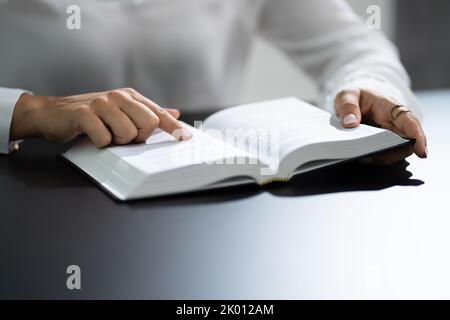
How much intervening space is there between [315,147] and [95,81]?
929mm

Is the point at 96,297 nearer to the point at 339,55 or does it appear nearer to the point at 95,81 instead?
the point at 95,81

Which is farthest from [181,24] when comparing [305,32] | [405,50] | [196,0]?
[405,50]

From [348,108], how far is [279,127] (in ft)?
0.45

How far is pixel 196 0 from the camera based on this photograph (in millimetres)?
1827

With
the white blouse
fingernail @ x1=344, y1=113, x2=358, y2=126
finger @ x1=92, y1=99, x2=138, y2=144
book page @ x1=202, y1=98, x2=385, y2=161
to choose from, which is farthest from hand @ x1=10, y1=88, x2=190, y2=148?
the white blouse

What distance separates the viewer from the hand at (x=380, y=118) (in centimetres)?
111

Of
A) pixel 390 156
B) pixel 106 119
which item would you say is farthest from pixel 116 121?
pixel 390 156

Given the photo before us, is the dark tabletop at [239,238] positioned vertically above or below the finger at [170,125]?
below

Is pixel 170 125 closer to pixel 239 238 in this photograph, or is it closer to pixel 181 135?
pixel 181 135

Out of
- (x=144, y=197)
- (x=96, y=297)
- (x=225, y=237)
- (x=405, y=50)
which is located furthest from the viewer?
(x=405, y=50)

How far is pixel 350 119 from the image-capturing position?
110 cm
